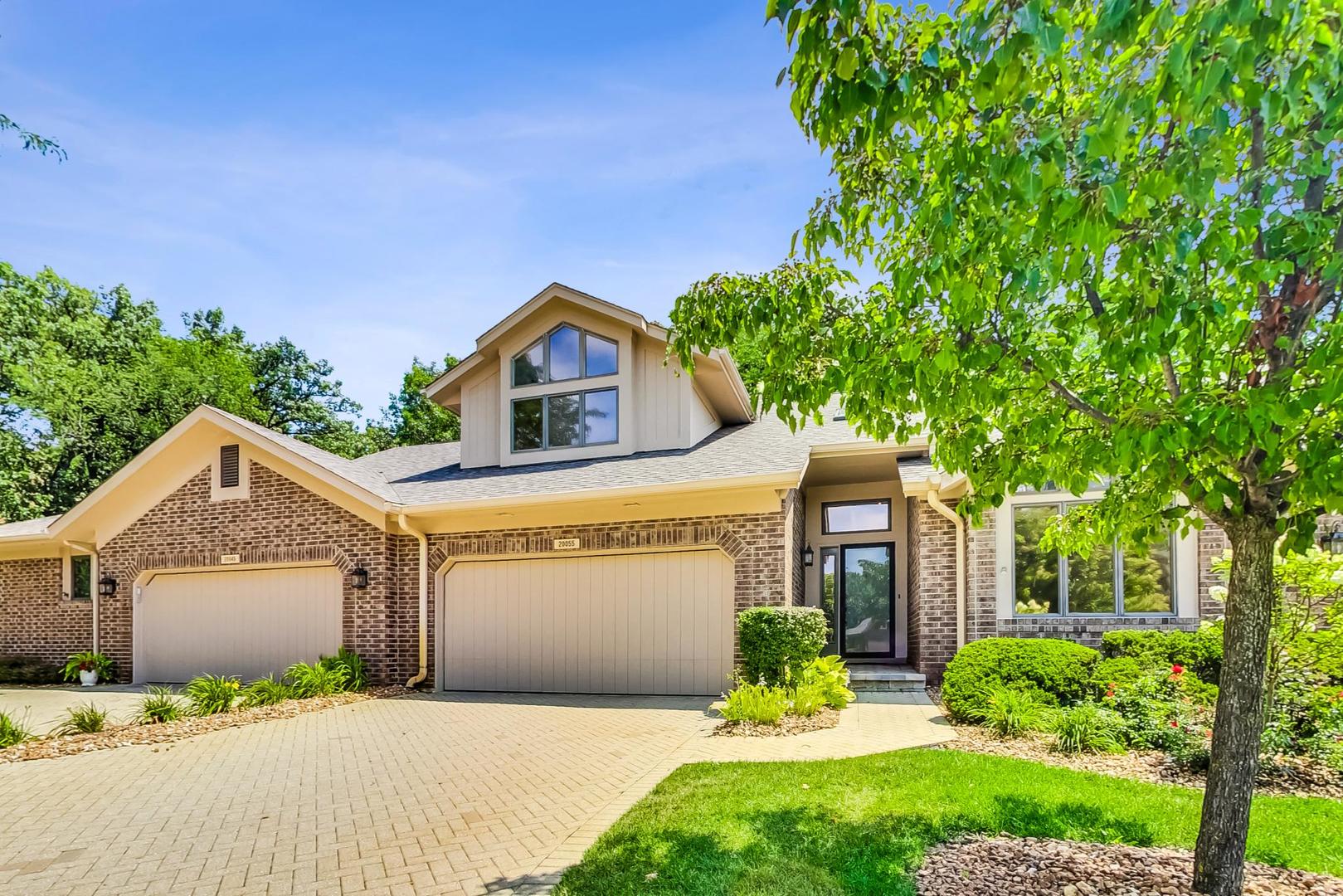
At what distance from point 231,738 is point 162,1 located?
7.34 metres

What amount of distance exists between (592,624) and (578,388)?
403 cm

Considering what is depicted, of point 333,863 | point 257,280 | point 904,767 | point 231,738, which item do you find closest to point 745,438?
point 904,767

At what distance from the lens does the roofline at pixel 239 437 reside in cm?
1120

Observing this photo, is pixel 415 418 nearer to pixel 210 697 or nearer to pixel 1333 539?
pixel 210 697

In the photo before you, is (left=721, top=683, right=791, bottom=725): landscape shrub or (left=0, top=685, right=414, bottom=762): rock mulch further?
(left=721, top=683, right=791, bottom=725): landscape shrub

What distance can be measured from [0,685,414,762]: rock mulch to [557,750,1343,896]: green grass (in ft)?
20.0

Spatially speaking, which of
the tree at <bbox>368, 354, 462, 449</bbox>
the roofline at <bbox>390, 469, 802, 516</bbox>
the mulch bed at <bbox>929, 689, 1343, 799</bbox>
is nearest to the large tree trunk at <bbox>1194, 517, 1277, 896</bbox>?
the mulch bed at <bbox>929, 689, 1343, 799</bbox>

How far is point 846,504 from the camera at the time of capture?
13336 millimetres

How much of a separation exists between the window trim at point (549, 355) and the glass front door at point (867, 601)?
5493mm

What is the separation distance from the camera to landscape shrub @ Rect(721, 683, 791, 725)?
7816mm

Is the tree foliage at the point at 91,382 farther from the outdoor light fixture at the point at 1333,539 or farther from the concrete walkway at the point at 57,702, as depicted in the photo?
the outdoor light fixture at the point at 1333,539

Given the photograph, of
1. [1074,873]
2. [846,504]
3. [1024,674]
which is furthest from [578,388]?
[1074,873]

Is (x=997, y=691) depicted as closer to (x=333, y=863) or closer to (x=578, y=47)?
(x=333, y=863)

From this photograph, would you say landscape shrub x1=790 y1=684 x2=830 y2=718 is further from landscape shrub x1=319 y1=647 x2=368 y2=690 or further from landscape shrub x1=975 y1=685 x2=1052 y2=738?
landscape shrub x1=319 y1=647 x2=368 y2=690
